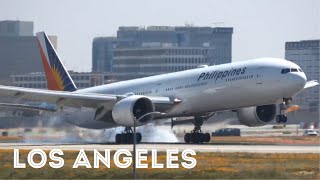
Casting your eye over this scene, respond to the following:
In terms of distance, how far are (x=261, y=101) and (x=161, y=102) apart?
743 centimetres

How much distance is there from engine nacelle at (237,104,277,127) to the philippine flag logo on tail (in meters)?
14.6

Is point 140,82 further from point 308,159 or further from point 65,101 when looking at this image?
point 308,159

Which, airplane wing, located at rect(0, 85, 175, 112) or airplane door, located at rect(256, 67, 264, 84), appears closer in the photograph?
airplane door, located at rect(256, 67, 264, 84)

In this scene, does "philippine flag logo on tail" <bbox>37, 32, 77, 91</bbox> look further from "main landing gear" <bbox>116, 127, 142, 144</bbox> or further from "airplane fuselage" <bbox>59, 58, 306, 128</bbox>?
"main landing gear" <bbox>116, 127, 142, 144</bbox>

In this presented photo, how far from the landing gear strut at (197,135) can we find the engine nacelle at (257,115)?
304 cm

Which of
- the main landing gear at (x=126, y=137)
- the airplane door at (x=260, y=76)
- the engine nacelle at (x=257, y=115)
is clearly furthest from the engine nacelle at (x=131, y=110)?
the engine nacelle at (x=257, y=115)

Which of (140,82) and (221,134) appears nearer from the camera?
(140,82)

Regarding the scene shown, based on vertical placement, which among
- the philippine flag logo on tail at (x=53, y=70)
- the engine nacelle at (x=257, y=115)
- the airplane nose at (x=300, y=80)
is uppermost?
the philippine flag logo on tail at (x=53, y=70)

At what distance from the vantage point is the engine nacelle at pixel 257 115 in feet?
252

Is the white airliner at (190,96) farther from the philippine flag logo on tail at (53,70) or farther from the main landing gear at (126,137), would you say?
the philippine flag logo on tail at (53,70)

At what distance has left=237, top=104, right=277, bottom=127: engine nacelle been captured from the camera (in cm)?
7694

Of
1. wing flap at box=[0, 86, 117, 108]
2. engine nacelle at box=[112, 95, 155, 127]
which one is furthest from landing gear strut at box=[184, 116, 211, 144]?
wing flap at box=[0, 86, 117, 108]

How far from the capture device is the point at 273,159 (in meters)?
55.8

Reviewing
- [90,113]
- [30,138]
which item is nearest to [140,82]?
[90,113]
